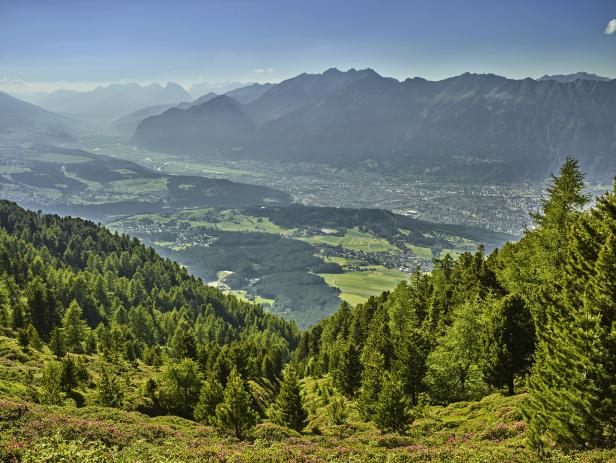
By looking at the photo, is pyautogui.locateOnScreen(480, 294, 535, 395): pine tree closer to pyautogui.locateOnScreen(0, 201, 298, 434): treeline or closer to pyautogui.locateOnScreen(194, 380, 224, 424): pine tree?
pyautogui.locateOnScreen(0, 201, 298, 434): treeline

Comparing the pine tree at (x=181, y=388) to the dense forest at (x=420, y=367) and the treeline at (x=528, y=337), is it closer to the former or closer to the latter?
the dense forest at (x=420, y=367)

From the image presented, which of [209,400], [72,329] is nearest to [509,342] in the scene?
[209,400]

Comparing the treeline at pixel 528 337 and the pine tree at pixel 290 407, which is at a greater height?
the treeline at pixel 528 337

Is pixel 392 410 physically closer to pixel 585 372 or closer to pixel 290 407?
pixel 290 407

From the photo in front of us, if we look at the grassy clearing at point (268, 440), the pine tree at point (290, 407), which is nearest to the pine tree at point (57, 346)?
the grassy clearing at point (268, 440)

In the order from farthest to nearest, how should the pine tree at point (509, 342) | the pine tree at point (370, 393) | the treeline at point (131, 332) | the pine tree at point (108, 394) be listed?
1. the treeline at point (131, 332)
2. the pine tree at point (108, 394)
3. the pine tree at point (370, 393)
4. the pine tree at point (509, 342)

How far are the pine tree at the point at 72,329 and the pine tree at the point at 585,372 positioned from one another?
287ft

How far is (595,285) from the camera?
2647 cm

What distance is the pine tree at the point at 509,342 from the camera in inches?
1751

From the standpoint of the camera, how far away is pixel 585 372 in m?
25.3

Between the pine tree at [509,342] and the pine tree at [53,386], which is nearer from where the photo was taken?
the pine tree at [509,342]

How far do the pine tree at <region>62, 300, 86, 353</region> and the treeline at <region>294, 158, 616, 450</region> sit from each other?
5295cm

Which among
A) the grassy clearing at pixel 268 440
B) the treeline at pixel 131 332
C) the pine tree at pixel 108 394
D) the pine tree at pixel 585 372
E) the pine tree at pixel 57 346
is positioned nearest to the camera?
the pine tree at pixel 585 372

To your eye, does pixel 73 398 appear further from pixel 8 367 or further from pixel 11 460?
pixel 11 460
